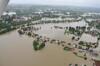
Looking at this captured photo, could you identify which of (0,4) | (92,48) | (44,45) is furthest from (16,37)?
(0,4)

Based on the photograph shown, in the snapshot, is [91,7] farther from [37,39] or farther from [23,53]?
[23,53]

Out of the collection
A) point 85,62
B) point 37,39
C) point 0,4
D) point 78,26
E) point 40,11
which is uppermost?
point 0,4

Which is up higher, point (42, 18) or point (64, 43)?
point (42, 18)

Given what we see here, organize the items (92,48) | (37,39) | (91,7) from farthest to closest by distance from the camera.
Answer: (37,39)
(92,48)
(91,7)

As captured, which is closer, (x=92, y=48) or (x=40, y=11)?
(x=92, y=48)

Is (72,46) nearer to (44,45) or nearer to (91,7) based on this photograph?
(44,45)

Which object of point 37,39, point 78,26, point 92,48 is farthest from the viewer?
point 37,39
